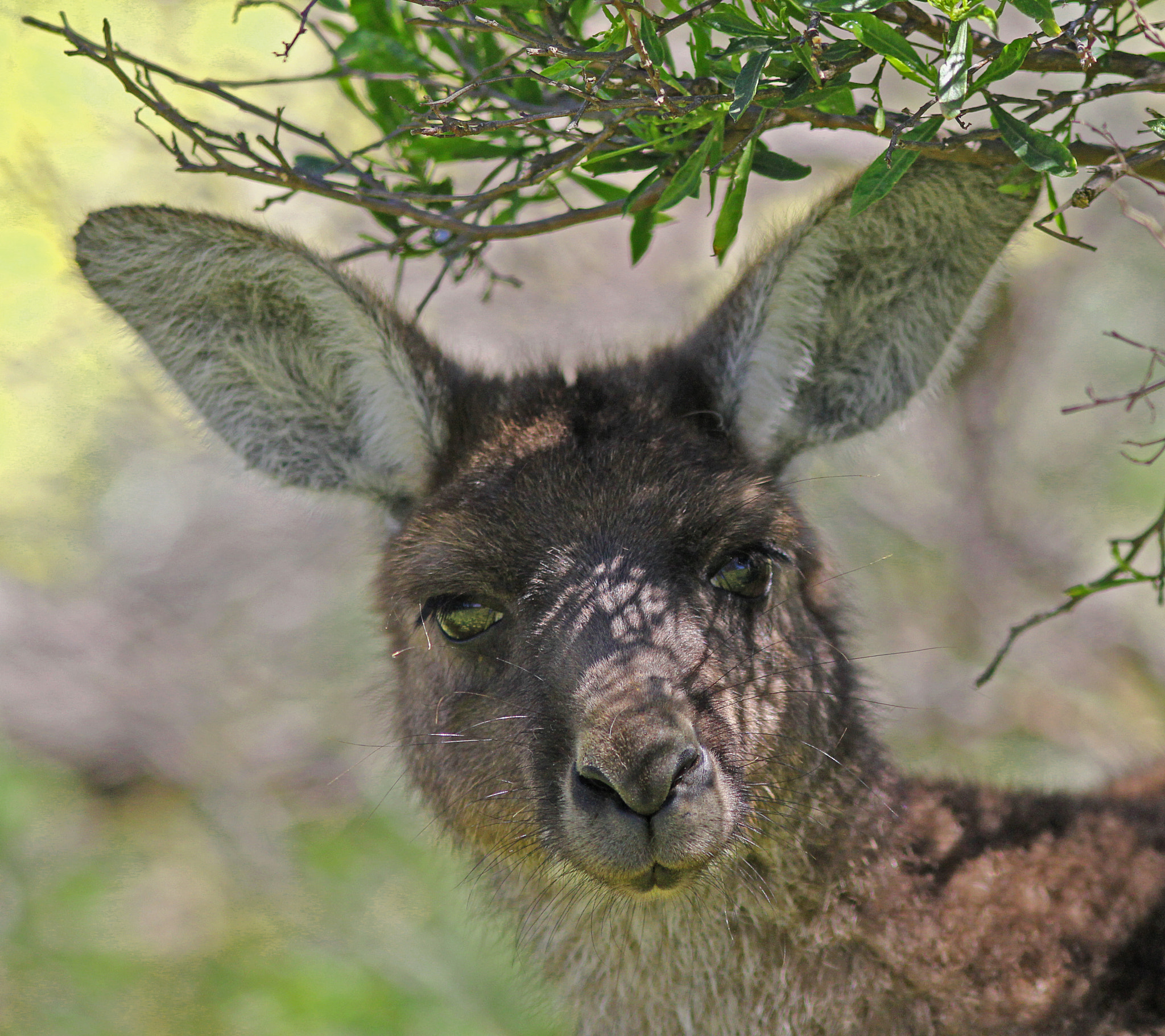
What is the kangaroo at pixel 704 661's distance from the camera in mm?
3176

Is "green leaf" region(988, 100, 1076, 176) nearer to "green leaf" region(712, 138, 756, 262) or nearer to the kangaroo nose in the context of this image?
"green leaf" region(712, 138, 756, 262)

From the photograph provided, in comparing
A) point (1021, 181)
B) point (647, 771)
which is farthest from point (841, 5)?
point (647, 771)

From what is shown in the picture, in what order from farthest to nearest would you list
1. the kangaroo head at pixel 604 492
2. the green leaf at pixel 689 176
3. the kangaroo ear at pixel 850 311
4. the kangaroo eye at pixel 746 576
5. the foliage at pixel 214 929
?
the foliage at pixel 214 929 < the kangaroo eye at pixel 746 576 < the kangaroo ear at pixel 850 311 < the kangaroo head at pixel 604 492 < the green leaf at pixel 689 176

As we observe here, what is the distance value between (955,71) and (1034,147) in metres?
0.31

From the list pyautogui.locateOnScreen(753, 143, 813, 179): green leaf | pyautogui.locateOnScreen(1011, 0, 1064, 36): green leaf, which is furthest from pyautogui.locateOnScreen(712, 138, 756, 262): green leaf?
pyautogui.locateOnScreen(1011, 0, 1064, 36): green leaf

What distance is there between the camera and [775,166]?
321 cm

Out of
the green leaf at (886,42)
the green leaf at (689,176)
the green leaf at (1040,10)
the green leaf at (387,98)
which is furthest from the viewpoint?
the green leaf at (387,98)

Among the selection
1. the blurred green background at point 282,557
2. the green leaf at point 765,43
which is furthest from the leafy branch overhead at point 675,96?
the blurred green background at point 282,557

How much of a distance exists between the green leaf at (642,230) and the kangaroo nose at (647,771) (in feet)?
5.16

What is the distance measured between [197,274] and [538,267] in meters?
5.34

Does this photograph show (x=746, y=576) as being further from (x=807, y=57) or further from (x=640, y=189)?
(x=807, y=57)

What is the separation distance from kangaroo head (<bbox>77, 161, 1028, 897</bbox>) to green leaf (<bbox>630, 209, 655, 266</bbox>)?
1.27 feet

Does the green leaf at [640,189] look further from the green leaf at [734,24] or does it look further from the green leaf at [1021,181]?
the green leaf at [1021,181]

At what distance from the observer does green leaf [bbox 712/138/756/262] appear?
2.93 meters
